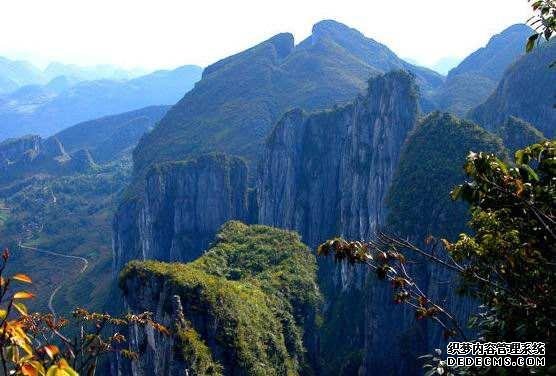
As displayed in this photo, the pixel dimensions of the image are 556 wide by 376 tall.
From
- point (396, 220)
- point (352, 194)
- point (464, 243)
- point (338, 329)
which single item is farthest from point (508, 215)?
point (352, 194)

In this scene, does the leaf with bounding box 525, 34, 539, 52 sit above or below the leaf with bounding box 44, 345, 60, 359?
above

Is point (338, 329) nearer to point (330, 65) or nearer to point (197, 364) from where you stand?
point (197, 364)

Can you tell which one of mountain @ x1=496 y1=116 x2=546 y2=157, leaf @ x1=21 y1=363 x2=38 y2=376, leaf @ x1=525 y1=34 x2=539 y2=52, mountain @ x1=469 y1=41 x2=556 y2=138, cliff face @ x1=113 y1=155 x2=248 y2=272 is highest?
mountain @ x1=469 y1=41 x2=556 y2=138

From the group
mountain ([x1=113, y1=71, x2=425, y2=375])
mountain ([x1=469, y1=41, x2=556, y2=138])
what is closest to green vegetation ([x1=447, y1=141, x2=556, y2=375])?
mountain ([x1=113, y1=71, x2=425, y2=375])

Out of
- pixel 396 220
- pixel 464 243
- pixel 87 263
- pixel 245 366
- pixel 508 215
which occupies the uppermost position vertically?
pixel 508 215

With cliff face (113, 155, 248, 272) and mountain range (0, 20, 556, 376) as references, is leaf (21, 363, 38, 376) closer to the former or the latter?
mountain range (0, 20, 556, 376)
